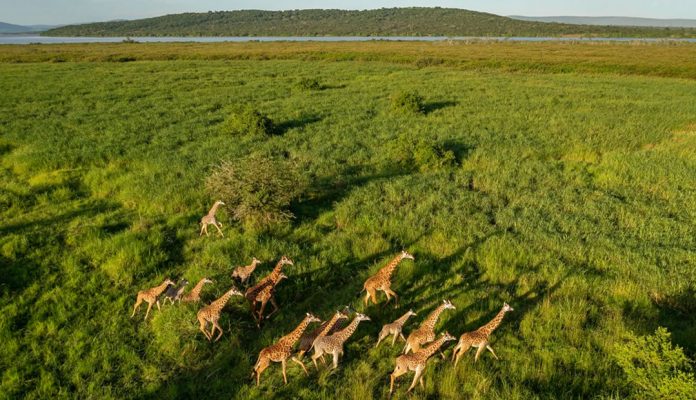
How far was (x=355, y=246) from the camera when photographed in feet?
30.7

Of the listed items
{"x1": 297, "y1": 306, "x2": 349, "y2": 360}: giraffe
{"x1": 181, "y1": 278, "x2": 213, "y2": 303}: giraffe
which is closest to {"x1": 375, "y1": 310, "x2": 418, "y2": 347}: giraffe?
{"x1": 297, "y1": 306, "x2": 349, "y2": 360}: giraffe

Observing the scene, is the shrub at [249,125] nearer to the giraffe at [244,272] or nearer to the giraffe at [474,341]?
the giraffe at [244,272]

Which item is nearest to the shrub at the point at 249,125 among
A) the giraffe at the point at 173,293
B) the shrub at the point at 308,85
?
the giraffe at the point at 173,293

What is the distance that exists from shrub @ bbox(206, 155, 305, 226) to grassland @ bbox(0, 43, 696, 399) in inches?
17.1

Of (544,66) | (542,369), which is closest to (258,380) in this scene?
(542,369)

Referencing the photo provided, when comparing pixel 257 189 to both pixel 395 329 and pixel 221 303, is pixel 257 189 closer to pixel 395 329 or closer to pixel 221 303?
pixel 221 303

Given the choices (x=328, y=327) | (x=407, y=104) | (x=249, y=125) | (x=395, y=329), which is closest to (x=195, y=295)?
(x=328, y=327)

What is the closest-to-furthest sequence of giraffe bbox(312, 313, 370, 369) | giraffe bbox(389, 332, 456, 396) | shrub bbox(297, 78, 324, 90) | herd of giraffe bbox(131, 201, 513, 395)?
giraffe bbox(389, 332, 456, 396)
herd of giraffe bbox(131, 201, 513, 395)
giraffe bbox(312, 313, 370, 369)
shrub bbox(297, 78, 324, 90)

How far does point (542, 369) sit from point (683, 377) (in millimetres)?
1540

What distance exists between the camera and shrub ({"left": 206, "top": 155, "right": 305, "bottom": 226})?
410 inches

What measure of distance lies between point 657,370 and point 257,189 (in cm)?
867

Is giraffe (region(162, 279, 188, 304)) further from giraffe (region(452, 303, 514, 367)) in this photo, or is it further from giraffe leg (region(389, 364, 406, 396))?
giraffe (region(452, 303, 514, 367))

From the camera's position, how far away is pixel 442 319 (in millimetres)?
6719

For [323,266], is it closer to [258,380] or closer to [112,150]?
[258,380]
